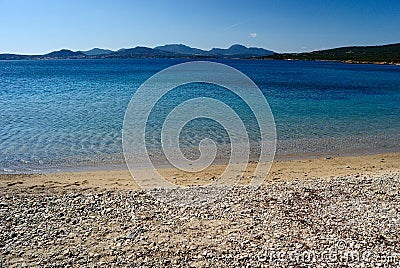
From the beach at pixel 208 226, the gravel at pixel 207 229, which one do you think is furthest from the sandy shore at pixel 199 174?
the gravel at pixel 207 229

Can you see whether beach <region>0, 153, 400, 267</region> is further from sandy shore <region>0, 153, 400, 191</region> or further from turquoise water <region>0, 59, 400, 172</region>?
turquoise water <region>0, 59, 400, 172</region>

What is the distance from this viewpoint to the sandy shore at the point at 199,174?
38.1ft

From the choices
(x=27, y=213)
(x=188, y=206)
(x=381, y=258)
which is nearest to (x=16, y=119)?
(x=27, y=213)

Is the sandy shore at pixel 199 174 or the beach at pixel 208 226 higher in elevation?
the beach at pixel 208 226

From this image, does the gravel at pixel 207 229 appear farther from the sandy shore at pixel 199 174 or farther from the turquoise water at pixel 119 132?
the turquoise water at pixel 119 132

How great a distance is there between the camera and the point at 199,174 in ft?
42.9

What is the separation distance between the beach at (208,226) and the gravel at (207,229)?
0.02m

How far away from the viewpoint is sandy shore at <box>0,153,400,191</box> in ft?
38.1

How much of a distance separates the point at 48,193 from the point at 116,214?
3.10m

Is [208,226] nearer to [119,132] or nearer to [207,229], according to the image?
[207,229]

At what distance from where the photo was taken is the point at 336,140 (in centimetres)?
1889

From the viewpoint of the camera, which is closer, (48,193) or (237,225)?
(237,225)

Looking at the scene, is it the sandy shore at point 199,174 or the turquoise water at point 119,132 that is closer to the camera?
the sandy shore at point 199,174

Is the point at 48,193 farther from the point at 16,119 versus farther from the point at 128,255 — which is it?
the point at 16,119
